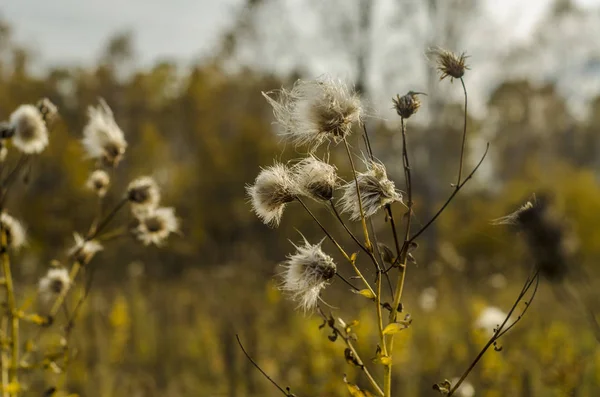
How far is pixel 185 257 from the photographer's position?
1463cm

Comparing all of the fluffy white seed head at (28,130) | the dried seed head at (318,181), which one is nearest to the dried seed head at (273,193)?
the dried seed head at (318,181)

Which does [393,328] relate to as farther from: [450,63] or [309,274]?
[450,63]

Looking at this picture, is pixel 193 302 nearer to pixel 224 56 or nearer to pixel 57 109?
pixel 57 109

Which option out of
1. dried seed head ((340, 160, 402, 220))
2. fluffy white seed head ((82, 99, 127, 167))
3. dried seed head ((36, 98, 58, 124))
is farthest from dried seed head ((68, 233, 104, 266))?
dried seed head ((340, 160, 402, 220))

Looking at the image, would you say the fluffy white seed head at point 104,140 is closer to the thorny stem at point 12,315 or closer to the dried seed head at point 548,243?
the thorny stem at point 12,315

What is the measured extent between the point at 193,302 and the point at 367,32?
11.3 metres

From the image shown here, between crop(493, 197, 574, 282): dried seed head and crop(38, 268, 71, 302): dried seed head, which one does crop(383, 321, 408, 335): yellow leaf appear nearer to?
crop(493, 197, 574, 282): dried seed head

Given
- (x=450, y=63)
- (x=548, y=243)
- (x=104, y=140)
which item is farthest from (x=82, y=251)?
(x=548, y=243)

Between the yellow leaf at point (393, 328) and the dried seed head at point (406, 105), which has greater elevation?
the dried seed head at point (406, 105)

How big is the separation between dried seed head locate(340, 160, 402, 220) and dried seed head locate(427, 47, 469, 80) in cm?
20

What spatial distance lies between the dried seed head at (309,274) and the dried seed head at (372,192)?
9 cm

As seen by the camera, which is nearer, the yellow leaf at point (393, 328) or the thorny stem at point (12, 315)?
the yellow leaf at point (393, 328)

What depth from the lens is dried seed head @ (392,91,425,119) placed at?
3.80 feet

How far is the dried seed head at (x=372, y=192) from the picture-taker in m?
1.17
